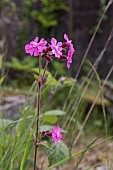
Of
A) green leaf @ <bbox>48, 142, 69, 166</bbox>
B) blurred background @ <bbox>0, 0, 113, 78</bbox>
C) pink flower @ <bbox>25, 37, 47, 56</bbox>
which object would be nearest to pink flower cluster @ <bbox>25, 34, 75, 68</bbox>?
pink flower @ <bbox>25, 37, 47, 56</bbox>

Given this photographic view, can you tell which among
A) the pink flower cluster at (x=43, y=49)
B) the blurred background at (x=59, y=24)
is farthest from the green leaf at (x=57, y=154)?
the blurred background at (x=59, y=24)

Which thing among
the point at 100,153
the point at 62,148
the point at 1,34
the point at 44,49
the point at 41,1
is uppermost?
the point at 41,1

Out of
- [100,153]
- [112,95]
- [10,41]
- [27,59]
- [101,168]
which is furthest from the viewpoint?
[10,41]

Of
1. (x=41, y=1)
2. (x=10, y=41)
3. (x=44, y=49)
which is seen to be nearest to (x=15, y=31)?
(x=10, y=41)

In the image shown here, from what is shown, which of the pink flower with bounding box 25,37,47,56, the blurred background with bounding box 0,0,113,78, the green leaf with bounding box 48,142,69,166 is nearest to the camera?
the pink flower with bounding box 25,37,47,56

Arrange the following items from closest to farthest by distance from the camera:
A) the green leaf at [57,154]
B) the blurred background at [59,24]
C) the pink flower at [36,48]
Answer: the pink flower at [36,48], the green leaf at [57,154], the blurred background at [59,24]

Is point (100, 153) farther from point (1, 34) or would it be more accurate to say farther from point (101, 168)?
point (1, 34)

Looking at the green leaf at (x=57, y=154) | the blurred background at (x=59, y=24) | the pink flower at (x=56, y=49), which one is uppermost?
the blurred background at (x=59, y=24)

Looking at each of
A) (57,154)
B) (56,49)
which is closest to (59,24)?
(57,154)

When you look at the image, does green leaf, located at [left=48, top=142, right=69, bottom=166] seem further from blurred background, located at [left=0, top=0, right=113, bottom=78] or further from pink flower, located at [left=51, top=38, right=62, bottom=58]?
blurred background, located at [left=0, top=0, right=113, bottom=78]

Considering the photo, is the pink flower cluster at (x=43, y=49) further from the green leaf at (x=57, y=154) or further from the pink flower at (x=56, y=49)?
the green leaf at (x=57, y=154)

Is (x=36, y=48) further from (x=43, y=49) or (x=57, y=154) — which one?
(x=57, y=154)
